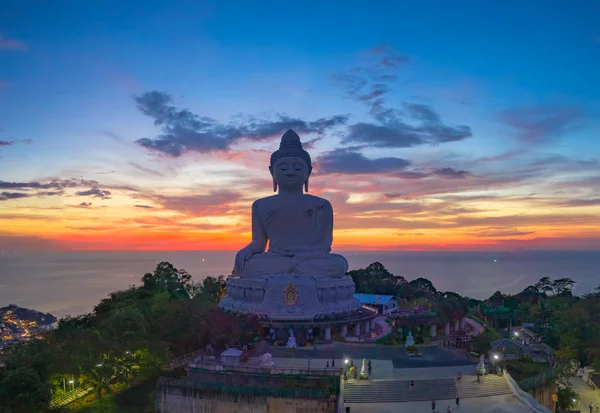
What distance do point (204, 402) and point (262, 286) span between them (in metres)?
10.3

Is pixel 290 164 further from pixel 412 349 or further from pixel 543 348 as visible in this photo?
pixel 543 348

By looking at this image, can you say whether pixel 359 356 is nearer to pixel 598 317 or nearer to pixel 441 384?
pixel 441 384

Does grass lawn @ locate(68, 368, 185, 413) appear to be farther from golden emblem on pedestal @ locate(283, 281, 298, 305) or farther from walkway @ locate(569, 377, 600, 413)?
walkway @ locate(569, 377, 600, 413)

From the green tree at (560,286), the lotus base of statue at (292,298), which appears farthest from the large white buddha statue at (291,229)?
the green tree at (560,286)

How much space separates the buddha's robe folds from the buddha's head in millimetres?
1023

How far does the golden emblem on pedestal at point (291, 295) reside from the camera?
26703mm

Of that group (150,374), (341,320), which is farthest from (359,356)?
(150,374)

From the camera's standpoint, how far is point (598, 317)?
28172 mm

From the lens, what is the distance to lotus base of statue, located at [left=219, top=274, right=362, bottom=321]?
26.4 meters

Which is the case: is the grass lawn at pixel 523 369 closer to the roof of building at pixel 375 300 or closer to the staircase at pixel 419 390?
the staircase at pixel 419 390

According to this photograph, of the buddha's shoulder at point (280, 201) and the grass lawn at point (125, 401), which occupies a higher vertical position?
the buddha's shoulder at point (280, 201)

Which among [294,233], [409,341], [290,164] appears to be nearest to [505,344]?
[409,341]

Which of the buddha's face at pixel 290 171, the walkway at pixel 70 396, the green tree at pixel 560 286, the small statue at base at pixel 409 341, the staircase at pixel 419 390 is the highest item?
the buddha's face at pixel 290 171

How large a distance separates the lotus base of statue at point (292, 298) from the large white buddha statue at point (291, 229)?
80 cm
